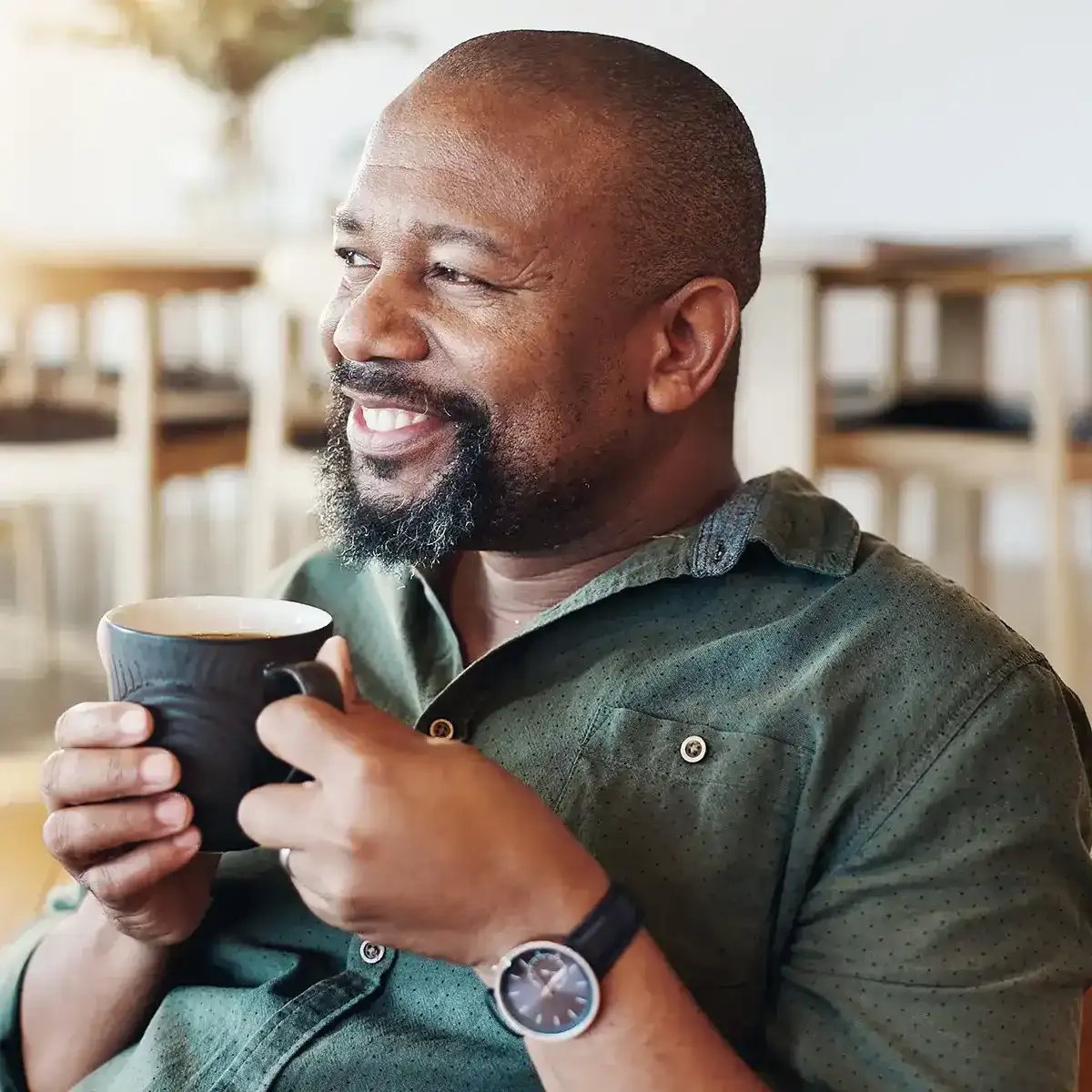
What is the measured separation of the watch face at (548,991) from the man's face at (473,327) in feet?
0.98

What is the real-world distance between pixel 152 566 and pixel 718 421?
5.08 ft

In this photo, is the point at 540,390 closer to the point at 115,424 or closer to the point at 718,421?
the point at 718,421

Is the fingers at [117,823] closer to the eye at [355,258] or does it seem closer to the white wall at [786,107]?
the eye at [355,258]

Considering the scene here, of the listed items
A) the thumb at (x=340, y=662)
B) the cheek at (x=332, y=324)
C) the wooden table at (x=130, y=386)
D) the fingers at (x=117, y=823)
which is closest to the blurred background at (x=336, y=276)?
the wooden table at (x=130, y=386)

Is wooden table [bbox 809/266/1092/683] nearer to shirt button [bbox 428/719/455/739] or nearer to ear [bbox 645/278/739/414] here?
ear [bbox 645/278/739/414]

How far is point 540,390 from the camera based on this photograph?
2.95 feet

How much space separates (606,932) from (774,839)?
145 mm

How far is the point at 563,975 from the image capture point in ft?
2.23

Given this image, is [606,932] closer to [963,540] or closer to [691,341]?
[691,341]

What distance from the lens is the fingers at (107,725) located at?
2.26ft

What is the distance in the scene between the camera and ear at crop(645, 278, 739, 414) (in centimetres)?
94

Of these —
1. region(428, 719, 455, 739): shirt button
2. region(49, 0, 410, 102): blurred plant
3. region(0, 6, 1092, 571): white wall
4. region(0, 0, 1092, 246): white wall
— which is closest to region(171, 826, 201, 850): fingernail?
region(428, 719, 455, 739): shirt button

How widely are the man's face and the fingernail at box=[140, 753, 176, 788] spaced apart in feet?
0.86

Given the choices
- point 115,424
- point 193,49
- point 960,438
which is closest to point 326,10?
point 193,49
